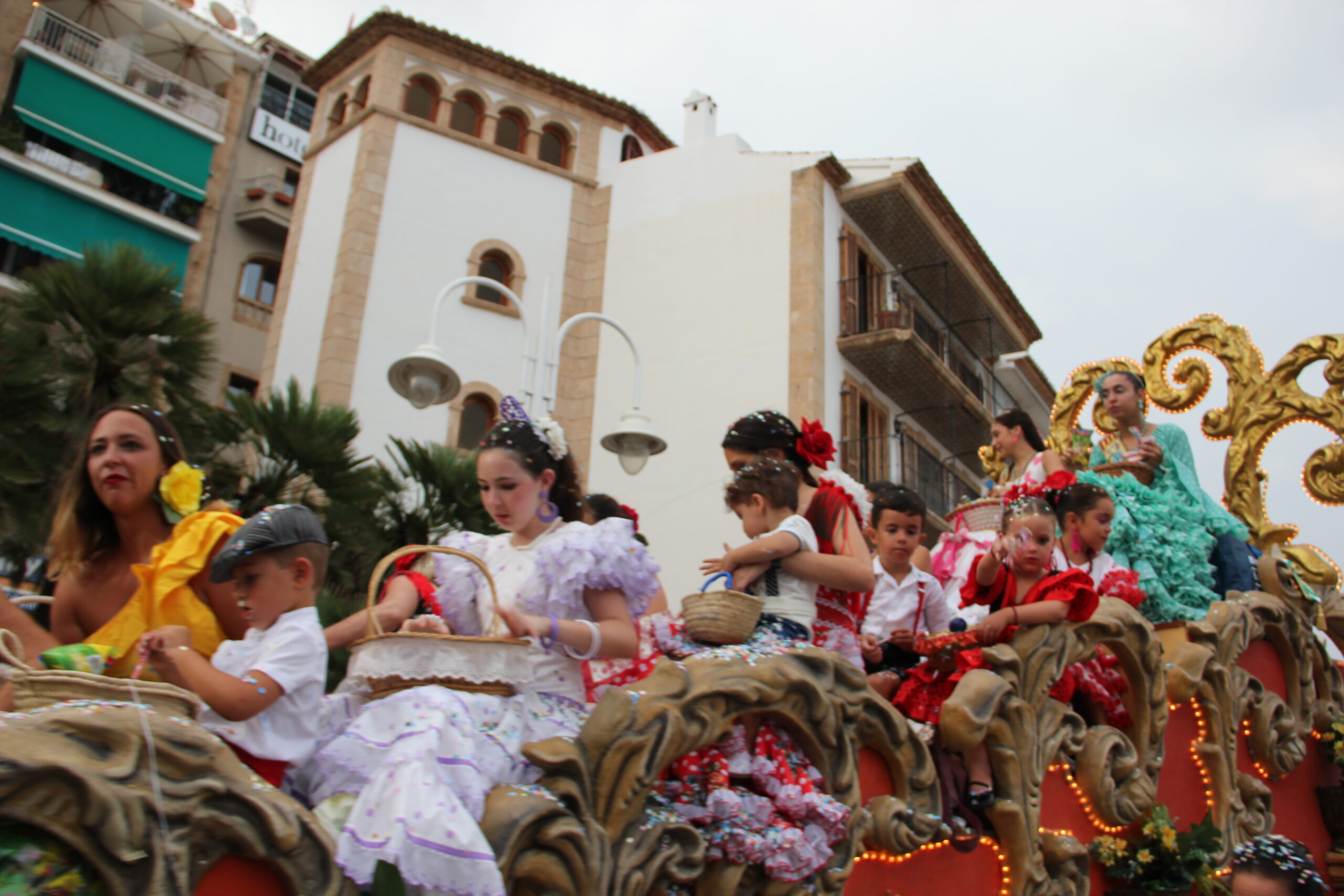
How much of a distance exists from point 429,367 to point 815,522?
528 centimetres

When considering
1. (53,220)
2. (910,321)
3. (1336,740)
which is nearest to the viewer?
(1336,740)

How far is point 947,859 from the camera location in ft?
12.5

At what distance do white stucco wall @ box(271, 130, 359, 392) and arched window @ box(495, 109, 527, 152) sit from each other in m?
2.81

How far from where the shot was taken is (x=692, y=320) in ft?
61.4

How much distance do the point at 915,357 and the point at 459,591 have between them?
17.2m

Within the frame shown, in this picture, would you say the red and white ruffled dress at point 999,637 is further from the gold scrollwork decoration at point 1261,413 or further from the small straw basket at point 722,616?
the gold scrollwork decoration at point 1261,413

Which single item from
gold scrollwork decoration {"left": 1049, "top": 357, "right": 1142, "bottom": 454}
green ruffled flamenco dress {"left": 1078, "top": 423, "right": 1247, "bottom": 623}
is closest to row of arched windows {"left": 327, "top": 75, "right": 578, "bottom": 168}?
gold scrollwork decoration {"left": 1049, "top": 357, "right": 1142, "bottom": 454}

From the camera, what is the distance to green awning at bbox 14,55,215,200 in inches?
850

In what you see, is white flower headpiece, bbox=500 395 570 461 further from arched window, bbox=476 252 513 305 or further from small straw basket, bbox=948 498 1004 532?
arched window, bbox=476 252 513 305

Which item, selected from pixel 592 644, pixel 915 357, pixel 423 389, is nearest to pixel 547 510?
pixel 592 644

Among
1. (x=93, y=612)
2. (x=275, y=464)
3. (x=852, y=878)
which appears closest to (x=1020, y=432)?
(x=852, y=878)

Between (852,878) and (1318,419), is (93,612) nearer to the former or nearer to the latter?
(852,878)

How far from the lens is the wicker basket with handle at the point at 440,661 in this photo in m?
2.53

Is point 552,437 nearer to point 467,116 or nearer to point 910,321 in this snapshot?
point 467,116
